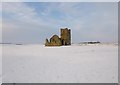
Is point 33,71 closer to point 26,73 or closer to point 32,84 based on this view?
point 26,73

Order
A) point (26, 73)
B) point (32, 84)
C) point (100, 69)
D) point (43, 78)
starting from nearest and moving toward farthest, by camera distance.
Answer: point (32, 84), point (43, 78), point (26, 73), point (100, 69)

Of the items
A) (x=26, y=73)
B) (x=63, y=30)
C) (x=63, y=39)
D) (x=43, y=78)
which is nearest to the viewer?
(x=43, y=78)

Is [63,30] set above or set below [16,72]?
above

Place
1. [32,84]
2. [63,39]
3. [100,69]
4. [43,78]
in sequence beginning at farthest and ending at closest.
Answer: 1. [63,39]
2. [100,69]
3. [43,78]
4. [32,84]

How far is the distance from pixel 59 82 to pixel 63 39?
66.6 feet

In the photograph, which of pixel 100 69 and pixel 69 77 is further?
pixel 100 69

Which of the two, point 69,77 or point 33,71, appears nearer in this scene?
point 69,77

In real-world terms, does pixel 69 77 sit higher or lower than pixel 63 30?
lower

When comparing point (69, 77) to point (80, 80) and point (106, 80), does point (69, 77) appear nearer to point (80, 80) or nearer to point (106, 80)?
point (80, 80)

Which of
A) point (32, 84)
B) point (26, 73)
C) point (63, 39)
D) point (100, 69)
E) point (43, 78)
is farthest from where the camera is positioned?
point (63, 39)

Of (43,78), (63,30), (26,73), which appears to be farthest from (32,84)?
(63,30)

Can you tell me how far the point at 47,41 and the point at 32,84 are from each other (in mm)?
20506

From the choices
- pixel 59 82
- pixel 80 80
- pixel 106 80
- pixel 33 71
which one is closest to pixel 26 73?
pixel 33 71

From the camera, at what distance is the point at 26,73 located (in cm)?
743
